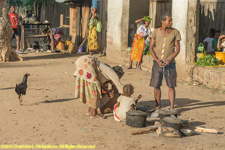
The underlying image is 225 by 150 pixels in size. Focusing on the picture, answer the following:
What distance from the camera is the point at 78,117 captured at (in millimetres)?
6523

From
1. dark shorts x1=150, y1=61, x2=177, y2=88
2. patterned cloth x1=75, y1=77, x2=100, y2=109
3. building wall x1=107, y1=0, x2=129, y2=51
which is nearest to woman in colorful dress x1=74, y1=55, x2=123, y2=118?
patterned cloth x1=75, y1=77, x2=100, y2=109

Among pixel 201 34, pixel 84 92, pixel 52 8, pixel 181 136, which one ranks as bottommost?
pixel 181 136

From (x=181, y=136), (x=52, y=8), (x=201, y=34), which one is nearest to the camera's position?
(x=181, y=136)

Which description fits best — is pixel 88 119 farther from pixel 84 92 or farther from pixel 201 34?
pixel 201 34

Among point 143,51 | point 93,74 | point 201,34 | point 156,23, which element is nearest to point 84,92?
point 93,74

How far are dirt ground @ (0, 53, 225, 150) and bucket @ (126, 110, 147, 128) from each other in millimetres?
83

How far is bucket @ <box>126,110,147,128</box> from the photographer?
5.88 m

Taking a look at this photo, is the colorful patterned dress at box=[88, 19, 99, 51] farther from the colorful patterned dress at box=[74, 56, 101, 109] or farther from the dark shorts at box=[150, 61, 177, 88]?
the colorful patterned dress at box=[74, 56, 101, 109]

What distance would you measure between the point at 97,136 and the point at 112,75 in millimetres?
1158

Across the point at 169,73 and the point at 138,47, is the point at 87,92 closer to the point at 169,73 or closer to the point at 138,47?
the point at 169,73

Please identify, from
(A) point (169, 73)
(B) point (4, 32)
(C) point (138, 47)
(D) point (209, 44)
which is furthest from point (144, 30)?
(A) point (169, 73)

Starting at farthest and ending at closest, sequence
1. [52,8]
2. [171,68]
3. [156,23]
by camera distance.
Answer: [52,8], [156,23], [171,68]

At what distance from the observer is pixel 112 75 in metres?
6.17

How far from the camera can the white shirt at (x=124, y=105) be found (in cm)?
619
